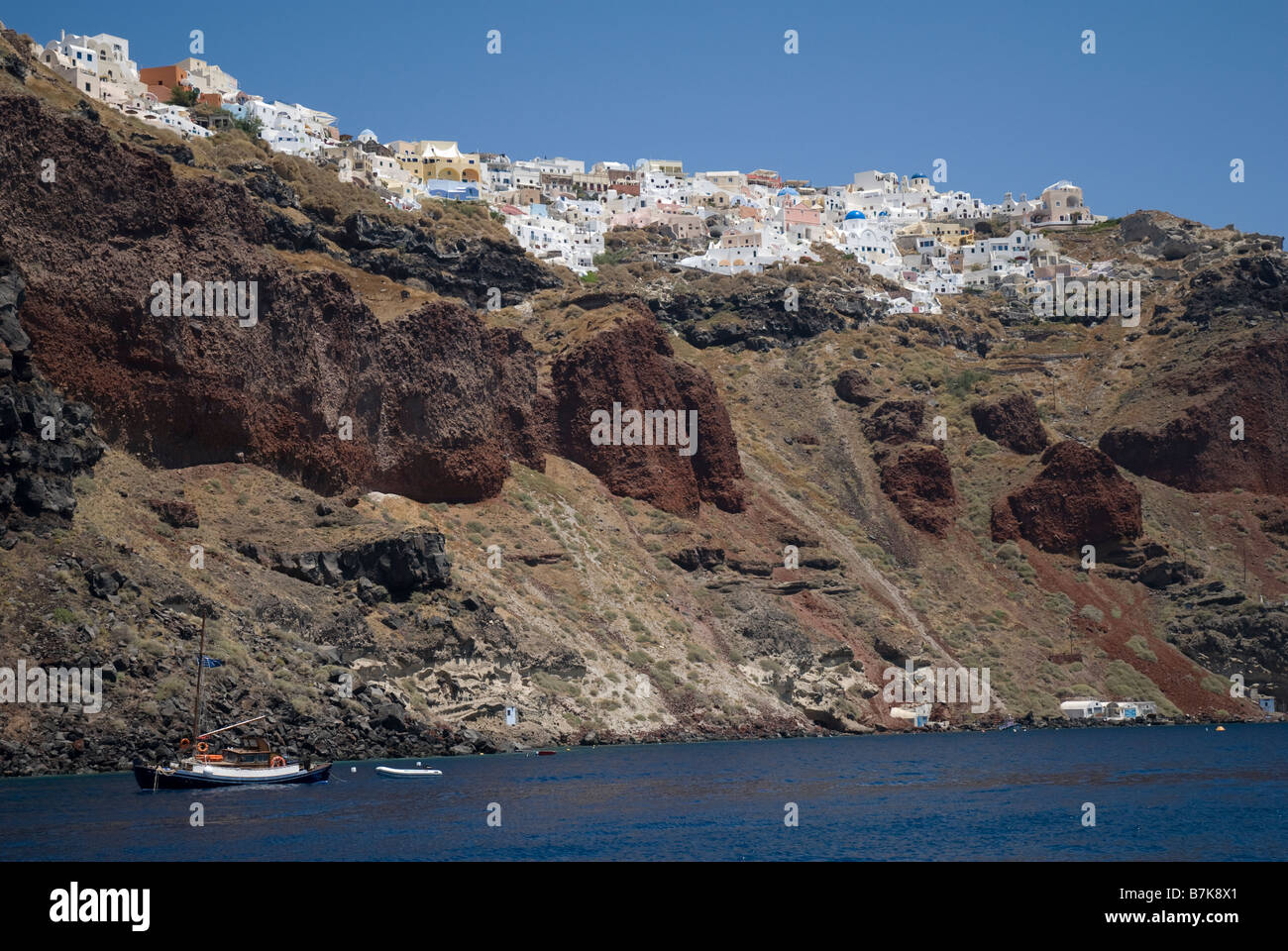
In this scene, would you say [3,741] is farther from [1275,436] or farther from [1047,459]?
[1275,436]

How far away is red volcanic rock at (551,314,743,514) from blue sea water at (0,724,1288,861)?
31.6 metres

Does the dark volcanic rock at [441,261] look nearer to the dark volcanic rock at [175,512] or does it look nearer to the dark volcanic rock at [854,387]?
the dark volcanic rock at [854,387]

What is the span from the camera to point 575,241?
506ft

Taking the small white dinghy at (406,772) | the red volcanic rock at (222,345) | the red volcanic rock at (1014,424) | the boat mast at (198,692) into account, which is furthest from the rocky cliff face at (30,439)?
the red volcanic rock at (1014,424)

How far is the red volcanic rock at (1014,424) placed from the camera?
118 m

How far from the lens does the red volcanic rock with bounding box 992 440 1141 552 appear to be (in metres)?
106

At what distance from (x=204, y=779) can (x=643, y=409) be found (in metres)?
55.0

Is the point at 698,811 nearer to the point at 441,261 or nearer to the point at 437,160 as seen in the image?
the point at 441,261

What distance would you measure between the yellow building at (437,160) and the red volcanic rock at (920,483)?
73.4 meters

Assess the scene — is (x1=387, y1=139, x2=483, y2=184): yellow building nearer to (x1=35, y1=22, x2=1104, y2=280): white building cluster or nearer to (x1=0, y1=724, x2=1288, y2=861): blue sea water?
(x1=35, y1=22, x2=1104, y2=280): white building cluster

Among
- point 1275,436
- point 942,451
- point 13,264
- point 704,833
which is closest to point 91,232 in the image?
point 13,264

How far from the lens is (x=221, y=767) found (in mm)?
54969
